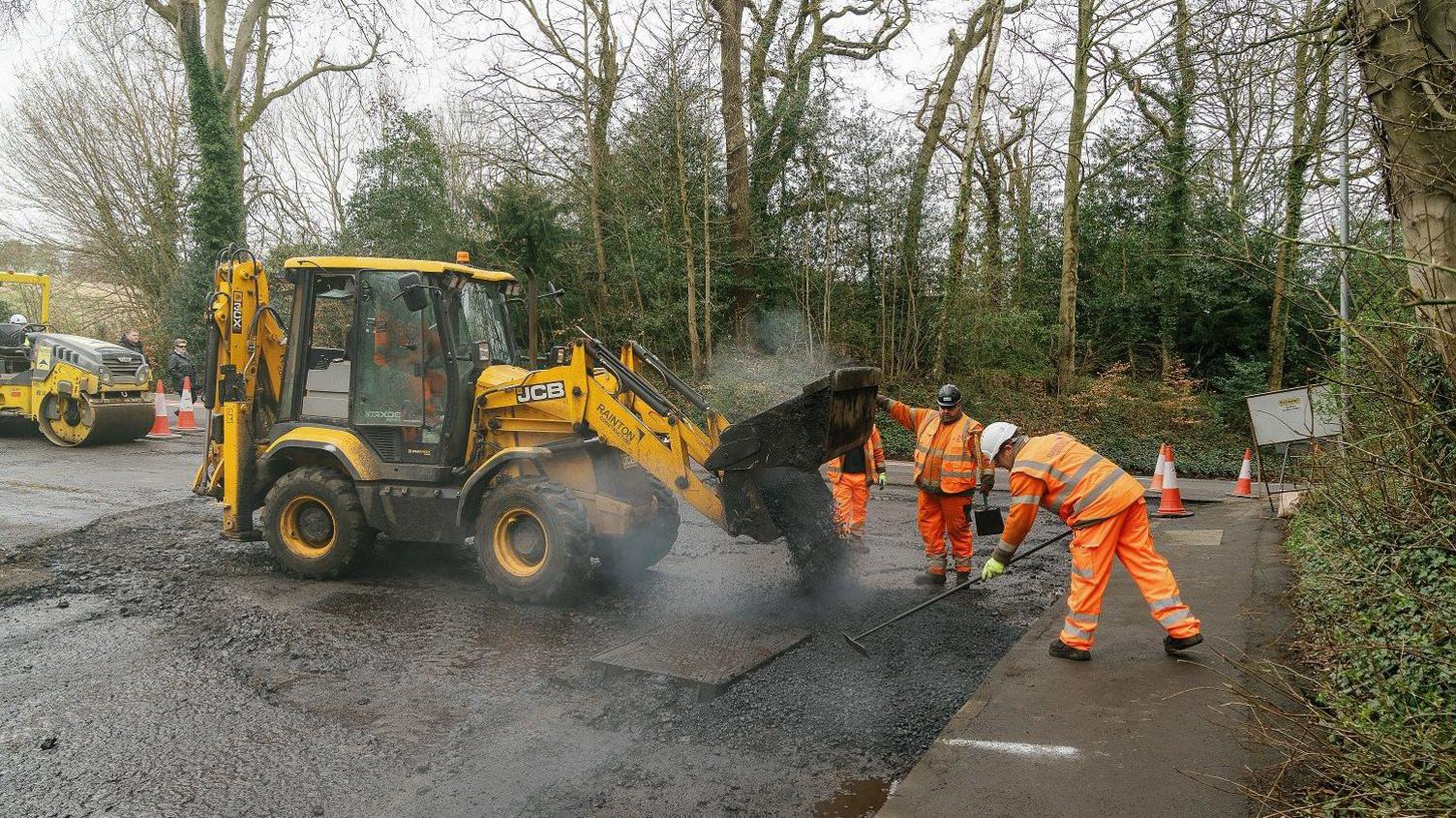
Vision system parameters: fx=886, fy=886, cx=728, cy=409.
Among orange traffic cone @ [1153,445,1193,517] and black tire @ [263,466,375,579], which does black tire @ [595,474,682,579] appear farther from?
orange traffic cone @ [1153,445,1193,517]

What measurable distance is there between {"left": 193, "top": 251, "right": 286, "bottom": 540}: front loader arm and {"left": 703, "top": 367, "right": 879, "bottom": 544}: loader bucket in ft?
13.3

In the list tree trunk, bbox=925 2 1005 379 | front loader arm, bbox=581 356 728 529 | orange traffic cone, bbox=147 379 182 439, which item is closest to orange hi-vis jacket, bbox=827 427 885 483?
front loader arm, bbox=581 356 728 529

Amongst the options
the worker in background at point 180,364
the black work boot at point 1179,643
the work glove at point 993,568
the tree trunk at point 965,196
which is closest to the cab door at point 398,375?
the work glove at point 993,568

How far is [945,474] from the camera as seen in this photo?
688 cm

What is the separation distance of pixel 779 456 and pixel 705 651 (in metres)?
1.37

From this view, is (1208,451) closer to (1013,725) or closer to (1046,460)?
(1046,460)

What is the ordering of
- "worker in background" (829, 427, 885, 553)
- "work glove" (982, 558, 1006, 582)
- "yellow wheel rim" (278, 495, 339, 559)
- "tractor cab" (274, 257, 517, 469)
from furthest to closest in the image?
"worker in background" (829, 427, 885, 553), "yellow wheel rim" (278, 495, 339, 559), "tractor cab" (274, 257, 517, 469), "work glove" (982, 558, 1006, 582)

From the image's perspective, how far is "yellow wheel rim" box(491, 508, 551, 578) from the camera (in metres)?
6.32

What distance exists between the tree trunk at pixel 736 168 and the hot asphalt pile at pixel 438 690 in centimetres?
1040

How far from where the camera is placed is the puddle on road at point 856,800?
354cm

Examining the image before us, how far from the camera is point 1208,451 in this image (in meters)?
15.0

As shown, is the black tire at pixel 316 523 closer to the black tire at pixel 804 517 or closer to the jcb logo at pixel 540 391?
the jcb logo at pixel 540 391

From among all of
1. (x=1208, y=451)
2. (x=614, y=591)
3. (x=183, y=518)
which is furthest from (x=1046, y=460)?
(x=1208, y=451)

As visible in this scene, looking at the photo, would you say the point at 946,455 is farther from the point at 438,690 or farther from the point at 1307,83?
the point at 438,690
